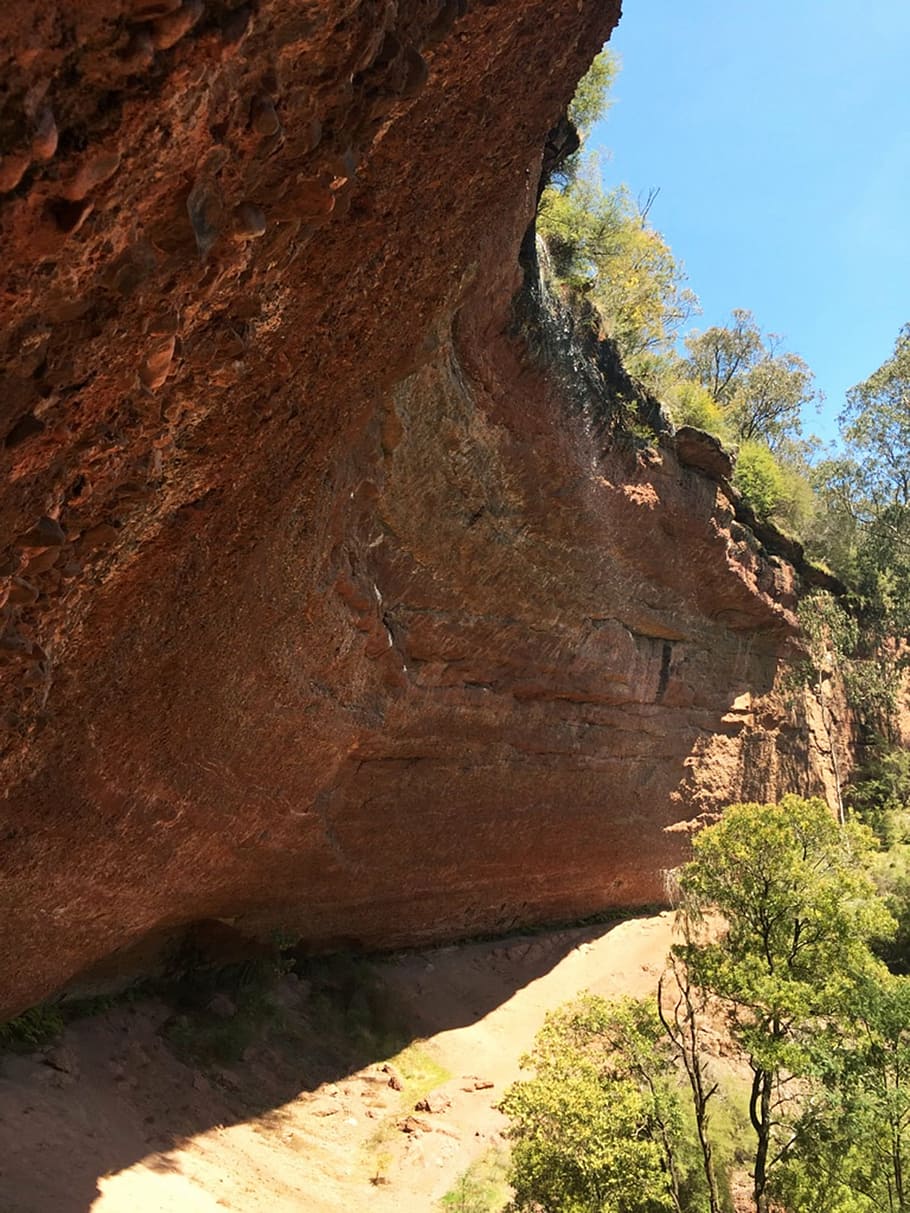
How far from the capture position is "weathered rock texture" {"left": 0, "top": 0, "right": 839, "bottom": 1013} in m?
3.47

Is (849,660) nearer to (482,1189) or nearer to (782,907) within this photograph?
(782,907)

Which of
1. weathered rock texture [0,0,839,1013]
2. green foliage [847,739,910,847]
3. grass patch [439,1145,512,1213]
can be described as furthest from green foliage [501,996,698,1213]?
green foliage [847,739,910,847]

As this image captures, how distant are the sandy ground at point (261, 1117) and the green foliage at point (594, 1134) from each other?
2.69 metres

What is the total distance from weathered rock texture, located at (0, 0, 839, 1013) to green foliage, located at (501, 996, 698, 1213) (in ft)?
15.4

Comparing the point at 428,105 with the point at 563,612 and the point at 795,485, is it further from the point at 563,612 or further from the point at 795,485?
the point at 795,485

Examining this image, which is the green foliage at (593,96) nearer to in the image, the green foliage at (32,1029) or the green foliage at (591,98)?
the green foliage at (591,98)

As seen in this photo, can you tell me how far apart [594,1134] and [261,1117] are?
5429 millimetres

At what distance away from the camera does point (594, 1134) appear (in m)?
8.55

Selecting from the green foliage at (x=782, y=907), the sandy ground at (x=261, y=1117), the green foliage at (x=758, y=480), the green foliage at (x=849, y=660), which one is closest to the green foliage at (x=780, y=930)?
the green foliage at (x=782, y=907)

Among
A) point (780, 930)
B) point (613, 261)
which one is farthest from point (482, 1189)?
point (613, 261)

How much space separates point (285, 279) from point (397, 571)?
6.55m

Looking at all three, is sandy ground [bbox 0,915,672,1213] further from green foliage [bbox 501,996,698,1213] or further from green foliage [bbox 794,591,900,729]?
green foliage [bbox 794,591,900,729]

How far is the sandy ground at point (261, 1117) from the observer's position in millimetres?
8961

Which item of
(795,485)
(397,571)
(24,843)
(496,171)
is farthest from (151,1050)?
(795,485)
